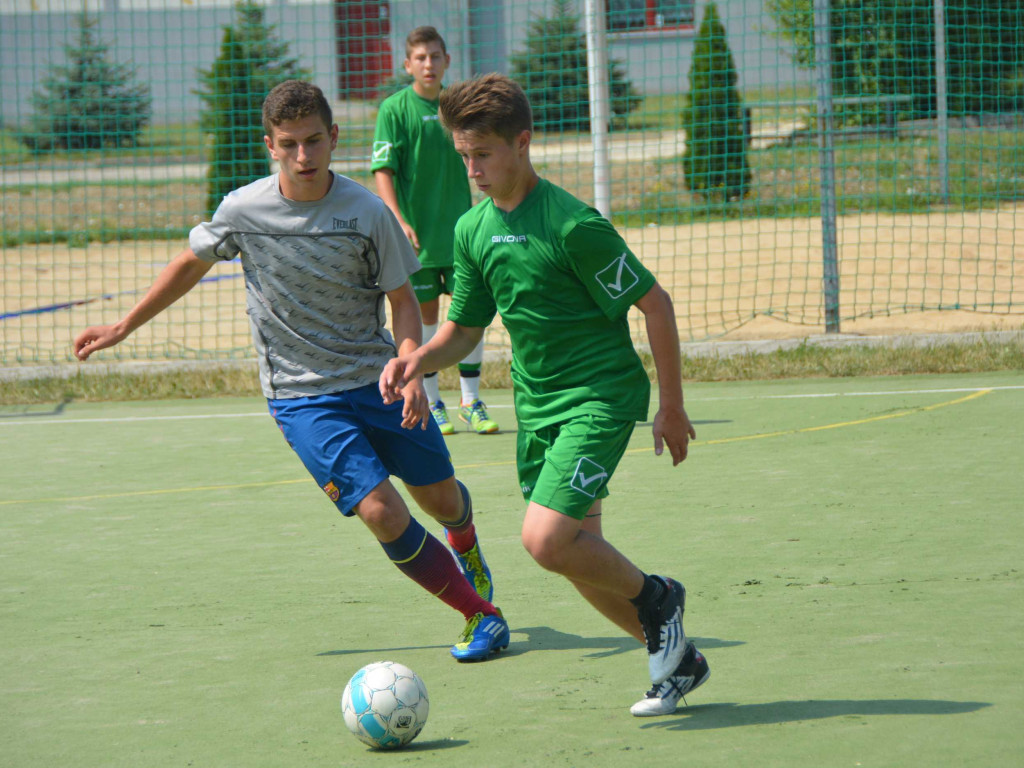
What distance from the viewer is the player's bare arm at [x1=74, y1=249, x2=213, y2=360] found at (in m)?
4.21

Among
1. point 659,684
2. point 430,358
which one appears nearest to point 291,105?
point 430,358

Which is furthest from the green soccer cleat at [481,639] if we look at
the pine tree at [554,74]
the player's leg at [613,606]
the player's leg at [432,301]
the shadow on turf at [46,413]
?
the pine tree at [554,74]

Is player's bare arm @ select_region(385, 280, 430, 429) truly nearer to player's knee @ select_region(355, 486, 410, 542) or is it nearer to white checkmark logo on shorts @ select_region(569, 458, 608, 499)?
player's knee @ select_region(355, 486, 410, 542)

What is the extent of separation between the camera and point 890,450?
6672mm

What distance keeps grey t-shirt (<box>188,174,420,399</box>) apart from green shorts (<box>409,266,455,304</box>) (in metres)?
3.41

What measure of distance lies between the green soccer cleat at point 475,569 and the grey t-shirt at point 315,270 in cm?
68

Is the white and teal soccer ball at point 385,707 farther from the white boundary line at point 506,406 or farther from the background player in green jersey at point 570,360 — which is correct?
the white boundary line at point 506,406

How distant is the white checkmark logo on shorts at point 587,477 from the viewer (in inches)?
133

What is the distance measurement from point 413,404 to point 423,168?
13.9ft

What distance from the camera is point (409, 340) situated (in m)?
3.94

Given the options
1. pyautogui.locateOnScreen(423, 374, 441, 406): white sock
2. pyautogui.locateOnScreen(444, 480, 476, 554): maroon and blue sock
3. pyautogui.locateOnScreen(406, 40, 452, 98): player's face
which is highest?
pyautogui.locateOnScreen(406, 40, 452, 98): player's face

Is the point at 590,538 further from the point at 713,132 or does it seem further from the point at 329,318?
the point at 713,132

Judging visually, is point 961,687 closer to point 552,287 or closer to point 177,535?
Result: point 552,287

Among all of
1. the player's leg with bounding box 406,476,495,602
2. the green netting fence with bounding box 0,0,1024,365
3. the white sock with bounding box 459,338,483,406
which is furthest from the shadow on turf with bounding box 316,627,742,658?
the green netting fence with bounding box 0,0,1024,365
